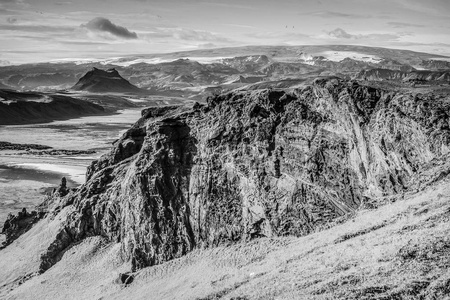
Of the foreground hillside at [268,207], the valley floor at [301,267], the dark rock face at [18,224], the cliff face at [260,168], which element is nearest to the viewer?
the valley floor at [301,267]

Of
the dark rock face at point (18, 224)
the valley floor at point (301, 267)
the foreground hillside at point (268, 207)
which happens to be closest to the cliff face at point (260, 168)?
the foreground hillside at point (268, 207)

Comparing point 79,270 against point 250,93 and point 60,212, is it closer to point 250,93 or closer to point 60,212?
point 60,212

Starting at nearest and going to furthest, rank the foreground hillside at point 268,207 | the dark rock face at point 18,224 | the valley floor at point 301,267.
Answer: the valley floor at point 301,267 → the foreground hillside at point 268,207 → the dark rock face at point 18,224

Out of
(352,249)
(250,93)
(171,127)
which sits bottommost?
(352,249)

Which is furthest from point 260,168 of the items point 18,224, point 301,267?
point 18,224

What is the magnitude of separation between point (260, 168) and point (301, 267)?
999cm

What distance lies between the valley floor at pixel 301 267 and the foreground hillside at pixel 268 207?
0.31 ft

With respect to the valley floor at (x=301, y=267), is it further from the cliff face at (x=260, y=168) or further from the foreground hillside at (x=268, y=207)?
the cliff face at (x=260, y=168)

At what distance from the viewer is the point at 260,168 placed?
3309 cm

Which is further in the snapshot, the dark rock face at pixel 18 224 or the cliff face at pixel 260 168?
the dark rock face at pixel 18 224

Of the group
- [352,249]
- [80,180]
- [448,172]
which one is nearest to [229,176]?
[352,249]

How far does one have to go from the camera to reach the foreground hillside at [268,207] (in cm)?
2262

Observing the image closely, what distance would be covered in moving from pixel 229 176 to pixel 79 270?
1510cm

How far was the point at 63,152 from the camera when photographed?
125125 millimetres
